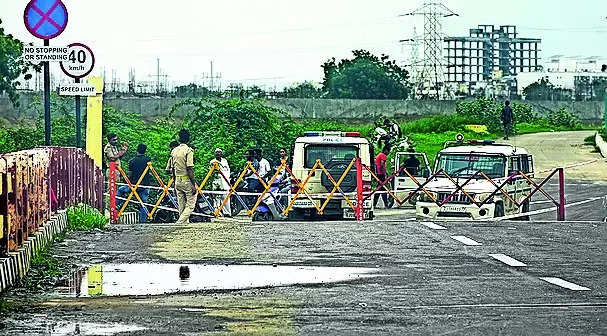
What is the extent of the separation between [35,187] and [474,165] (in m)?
14.9

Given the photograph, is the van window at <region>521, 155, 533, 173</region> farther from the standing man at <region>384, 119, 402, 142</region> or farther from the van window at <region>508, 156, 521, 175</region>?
the standing man at <region>384, 119, 402, 142</region>

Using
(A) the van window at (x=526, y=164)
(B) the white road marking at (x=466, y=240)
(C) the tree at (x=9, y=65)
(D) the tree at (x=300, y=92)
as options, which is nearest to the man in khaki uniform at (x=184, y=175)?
(B) the white road marking at (x=466, y=240)

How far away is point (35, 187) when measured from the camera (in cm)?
1407

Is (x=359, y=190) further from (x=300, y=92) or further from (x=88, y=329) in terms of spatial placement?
(x=300, y=92)

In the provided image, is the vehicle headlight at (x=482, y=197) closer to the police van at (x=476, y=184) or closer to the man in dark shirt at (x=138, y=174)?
the police van at (x=476, y=184)

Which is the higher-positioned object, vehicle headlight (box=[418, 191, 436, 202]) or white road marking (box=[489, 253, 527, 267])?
white road marking (box=[489, 253, 527, 267])

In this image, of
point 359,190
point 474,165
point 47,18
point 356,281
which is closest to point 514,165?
point 474,165

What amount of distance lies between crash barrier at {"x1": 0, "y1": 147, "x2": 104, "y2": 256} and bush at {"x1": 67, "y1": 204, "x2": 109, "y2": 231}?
0.56 feet

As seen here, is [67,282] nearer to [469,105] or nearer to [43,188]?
[43,188]

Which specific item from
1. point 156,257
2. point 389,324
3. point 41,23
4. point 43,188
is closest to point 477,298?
point 389,324

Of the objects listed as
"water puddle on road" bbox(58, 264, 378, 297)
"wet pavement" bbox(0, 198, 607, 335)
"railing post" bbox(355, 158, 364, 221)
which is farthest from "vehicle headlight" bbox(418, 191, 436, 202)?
"water puddle on road" bbox(58, 264, 378, 297)

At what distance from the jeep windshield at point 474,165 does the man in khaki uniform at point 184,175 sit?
20.8 ft

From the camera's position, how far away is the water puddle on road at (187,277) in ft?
37.0

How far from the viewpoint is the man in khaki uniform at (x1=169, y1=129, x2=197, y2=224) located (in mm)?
23625
